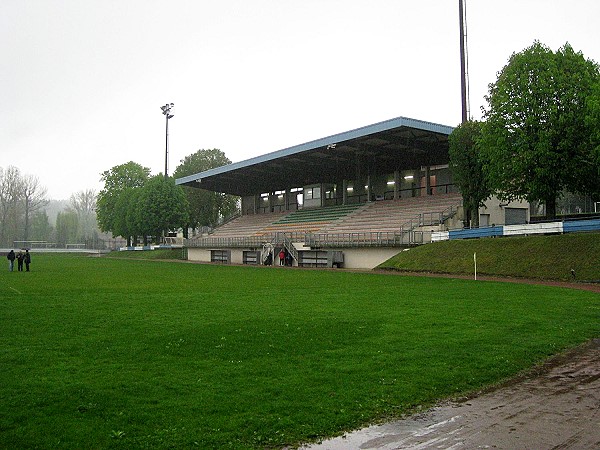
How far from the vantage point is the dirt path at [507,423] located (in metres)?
5.21

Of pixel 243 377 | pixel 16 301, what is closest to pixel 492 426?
pixel 243 377

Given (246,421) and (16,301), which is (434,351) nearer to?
(246,421)

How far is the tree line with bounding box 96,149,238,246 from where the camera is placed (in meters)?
71.6

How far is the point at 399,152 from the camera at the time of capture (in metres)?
49.7

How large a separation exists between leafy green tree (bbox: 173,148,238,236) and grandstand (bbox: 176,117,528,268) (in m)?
9.30

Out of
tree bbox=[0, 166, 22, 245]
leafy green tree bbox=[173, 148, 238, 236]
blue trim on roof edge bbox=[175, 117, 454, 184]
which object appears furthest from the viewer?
tree bbox=[0, 166, 22, 245]

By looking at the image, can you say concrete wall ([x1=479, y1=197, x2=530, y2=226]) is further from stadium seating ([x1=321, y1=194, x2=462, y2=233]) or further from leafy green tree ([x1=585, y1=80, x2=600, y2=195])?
leafy green tree ([x1=585, y1=80, x2=600, y2=195])

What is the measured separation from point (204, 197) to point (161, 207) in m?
9.70

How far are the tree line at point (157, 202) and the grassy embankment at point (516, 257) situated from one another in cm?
4423

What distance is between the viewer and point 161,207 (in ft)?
233

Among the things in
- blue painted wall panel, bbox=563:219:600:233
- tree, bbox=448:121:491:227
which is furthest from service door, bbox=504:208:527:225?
blue painted wall panel, bbox=563:219:600:233

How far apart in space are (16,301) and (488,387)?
46.6 feet

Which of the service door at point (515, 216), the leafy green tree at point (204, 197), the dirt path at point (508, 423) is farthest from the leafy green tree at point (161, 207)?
the dirt path at point (508, 423)

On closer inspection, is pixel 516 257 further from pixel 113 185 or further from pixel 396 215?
pixel 113 185
